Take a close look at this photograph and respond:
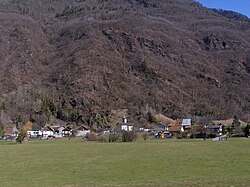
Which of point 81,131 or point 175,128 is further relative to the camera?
point 81,131

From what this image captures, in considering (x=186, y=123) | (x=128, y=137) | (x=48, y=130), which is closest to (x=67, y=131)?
(x=48, y=130)

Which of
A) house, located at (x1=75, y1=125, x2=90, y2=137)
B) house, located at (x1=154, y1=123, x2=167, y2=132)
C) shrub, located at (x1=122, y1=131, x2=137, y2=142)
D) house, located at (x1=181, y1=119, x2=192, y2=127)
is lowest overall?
shrub, located at (x1=122, y1=131, x2=137, y2=142)

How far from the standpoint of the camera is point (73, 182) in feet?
60.8

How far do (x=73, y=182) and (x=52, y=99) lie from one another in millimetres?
123803

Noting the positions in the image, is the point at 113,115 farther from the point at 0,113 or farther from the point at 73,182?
the point at 73,182

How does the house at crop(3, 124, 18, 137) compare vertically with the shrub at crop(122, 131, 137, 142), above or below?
above

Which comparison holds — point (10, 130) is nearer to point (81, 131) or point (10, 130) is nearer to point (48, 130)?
point (48, 130)

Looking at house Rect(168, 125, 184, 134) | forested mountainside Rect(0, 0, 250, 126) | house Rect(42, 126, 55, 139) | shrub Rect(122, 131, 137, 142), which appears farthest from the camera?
forested mountainside Rect(0, 0, 250, 126)

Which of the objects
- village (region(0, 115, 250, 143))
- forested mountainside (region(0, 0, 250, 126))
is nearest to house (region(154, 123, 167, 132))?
village (region(0, 115, 250, 143))

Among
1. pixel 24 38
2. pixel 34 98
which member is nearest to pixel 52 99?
pixel 34 98

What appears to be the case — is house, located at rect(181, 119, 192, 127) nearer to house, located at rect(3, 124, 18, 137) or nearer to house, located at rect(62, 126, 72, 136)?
house, located at rect(62, 126, 72, 136)

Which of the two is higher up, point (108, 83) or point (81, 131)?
point (108, 83)

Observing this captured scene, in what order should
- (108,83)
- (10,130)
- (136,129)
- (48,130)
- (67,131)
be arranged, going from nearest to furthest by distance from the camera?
(10,130) < (48,130) < (136,129) < (67,131) < (108,83)

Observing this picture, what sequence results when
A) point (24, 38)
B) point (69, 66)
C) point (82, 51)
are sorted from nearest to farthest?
point (69, 66), point (82, 51), point (24, 38)
